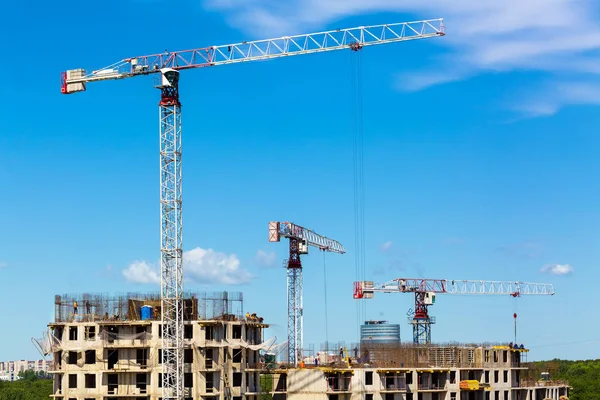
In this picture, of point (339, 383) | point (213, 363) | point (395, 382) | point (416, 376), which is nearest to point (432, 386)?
point (416, 376)

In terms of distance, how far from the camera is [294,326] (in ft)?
646

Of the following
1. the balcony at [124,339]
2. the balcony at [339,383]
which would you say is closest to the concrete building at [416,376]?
the balcony at [339,383]

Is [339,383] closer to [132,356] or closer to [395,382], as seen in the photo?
[395,382]

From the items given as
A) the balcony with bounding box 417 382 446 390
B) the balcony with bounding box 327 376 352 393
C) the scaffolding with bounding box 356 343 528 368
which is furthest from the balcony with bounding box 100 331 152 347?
the balcony with bounding box 417 382 446 390

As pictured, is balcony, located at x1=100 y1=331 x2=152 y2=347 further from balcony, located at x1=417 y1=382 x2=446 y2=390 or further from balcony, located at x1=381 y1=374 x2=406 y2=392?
balcony, located at x1=417 y1=382 x2=446 y2=390

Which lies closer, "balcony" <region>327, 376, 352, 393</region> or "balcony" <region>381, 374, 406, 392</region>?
"balcony" <region>327, 376, 352, 393</region>

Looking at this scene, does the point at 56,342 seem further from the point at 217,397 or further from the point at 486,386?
the point at 486,386

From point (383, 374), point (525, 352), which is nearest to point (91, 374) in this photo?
point (383, 374)

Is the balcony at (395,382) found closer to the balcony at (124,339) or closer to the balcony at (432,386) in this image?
the balcony at (432,386)

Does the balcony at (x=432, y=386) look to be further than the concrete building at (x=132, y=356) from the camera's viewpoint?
Yes

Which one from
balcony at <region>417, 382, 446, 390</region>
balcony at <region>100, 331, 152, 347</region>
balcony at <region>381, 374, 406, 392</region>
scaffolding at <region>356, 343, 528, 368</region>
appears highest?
balcony at <region>100, 331, 152, 347</region>

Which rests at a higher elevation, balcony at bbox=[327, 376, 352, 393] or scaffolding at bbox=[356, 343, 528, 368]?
scaffolding at bbox=[356, 343, 528, 368]

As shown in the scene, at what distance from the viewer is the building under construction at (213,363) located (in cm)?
12575

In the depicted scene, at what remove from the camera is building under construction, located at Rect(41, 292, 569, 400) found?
126 metres
